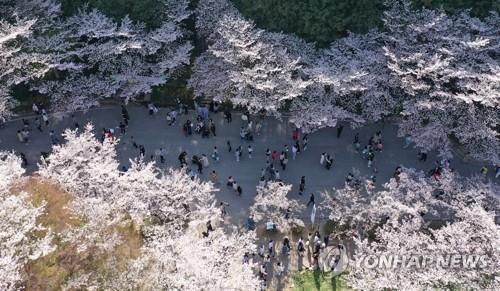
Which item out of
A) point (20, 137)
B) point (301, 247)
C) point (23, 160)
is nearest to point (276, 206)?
point (301, 247)

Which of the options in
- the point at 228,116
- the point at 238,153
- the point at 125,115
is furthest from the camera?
the point at 228,116

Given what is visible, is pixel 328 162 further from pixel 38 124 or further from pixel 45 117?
pixel 38 124

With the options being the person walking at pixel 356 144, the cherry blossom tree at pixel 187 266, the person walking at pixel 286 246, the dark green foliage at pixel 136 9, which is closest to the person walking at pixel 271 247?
the person walking at pixel 286 246

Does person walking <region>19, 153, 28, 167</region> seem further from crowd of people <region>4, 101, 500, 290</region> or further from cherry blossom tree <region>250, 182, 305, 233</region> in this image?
cherry blossom tree <region>250, 182, 305, 233</region>

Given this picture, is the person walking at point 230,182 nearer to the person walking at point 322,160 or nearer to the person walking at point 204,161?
the person walking at point 204,161

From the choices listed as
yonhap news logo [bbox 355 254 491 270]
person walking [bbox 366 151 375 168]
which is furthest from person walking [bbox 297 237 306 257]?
person walking [bbox 366 151 375 168]

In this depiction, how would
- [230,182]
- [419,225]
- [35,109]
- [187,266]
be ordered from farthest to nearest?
[35,109], [230,182], [419,225], [187,266]
